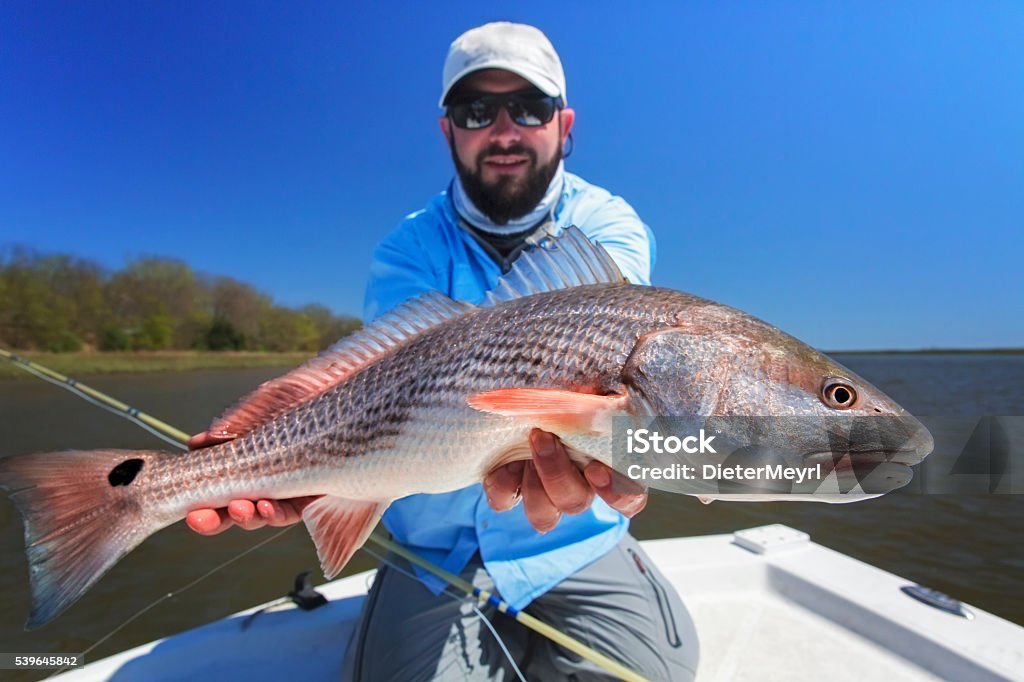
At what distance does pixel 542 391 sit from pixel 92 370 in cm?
3662

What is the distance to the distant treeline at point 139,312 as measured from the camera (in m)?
33.3

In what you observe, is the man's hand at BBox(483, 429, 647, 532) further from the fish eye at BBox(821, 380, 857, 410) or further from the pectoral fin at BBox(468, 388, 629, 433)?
the fish eye at BBox(821, 380, 857, 410)

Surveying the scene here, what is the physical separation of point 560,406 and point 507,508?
2.51 feet

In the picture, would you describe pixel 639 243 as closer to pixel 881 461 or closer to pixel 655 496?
pixel 881 461

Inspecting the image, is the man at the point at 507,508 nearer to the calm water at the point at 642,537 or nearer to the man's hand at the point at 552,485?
the man's hand at the point at 552,485

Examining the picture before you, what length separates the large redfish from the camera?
1.81m

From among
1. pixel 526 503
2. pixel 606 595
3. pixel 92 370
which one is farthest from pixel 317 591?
pixel 92 370

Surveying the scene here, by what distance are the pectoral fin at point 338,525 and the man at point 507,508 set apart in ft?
0.71

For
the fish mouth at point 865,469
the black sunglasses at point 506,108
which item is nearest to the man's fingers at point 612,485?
the fish mouth at point 865,469

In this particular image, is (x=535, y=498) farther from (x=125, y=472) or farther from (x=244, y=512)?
(x=125, y=472)

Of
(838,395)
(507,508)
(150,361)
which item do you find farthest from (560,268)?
(150,361)

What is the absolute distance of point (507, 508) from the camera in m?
2.39

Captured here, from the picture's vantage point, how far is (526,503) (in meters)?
2.30

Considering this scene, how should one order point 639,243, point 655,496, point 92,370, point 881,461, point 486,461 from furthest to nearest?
point 92,370 → point 655,496 → point 639,243 → point 486,461 → point 881,461
